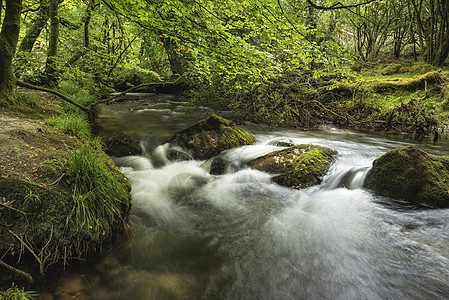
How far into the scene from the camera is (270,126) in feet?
31.3

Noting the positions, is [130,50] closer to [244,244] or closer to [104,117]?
[104,117]

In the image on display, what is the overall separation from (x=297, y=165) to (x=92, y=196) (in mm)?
3866

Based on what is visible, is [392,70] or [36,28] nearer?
[36,28]

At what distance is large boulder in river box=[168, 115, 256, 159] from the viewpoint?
6.52 m

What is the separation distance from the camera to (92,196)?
2768 mm

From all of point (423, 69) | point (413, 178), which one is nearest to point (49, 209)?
point (413, 178)

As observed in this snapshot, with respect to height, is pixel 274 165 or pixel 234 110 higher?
pixel 234 110

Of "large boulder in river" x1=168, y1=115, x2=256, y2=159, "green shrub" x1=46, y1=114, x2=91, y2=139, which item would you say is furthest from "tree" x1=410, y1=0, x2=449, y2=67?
"green shrub" x1=46, y1=114, x2=91, y2=139

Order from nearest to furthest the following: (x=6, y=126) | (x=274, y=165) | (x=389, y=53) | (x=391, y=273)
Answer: (x=391, y=273) < (x=6, y=126) < (x=274, y=165) < (x=389, y=53)

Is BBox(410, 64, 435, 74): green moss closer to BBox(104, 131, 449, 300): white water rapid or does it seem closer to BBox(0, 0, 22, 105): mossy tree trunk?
BBox(104, 131, 449, 300): white water rapid

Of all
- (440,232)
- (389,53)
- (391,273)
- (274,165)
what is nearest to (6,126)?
(274,165)

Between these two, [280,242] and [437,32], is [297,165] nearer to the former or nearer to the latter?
[280,242]

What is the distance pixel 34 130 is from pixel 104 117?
6619 millimetres

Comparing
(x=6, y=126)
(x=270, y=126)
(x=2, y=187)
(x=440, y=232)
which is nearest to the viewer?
(x=2, y=187)
